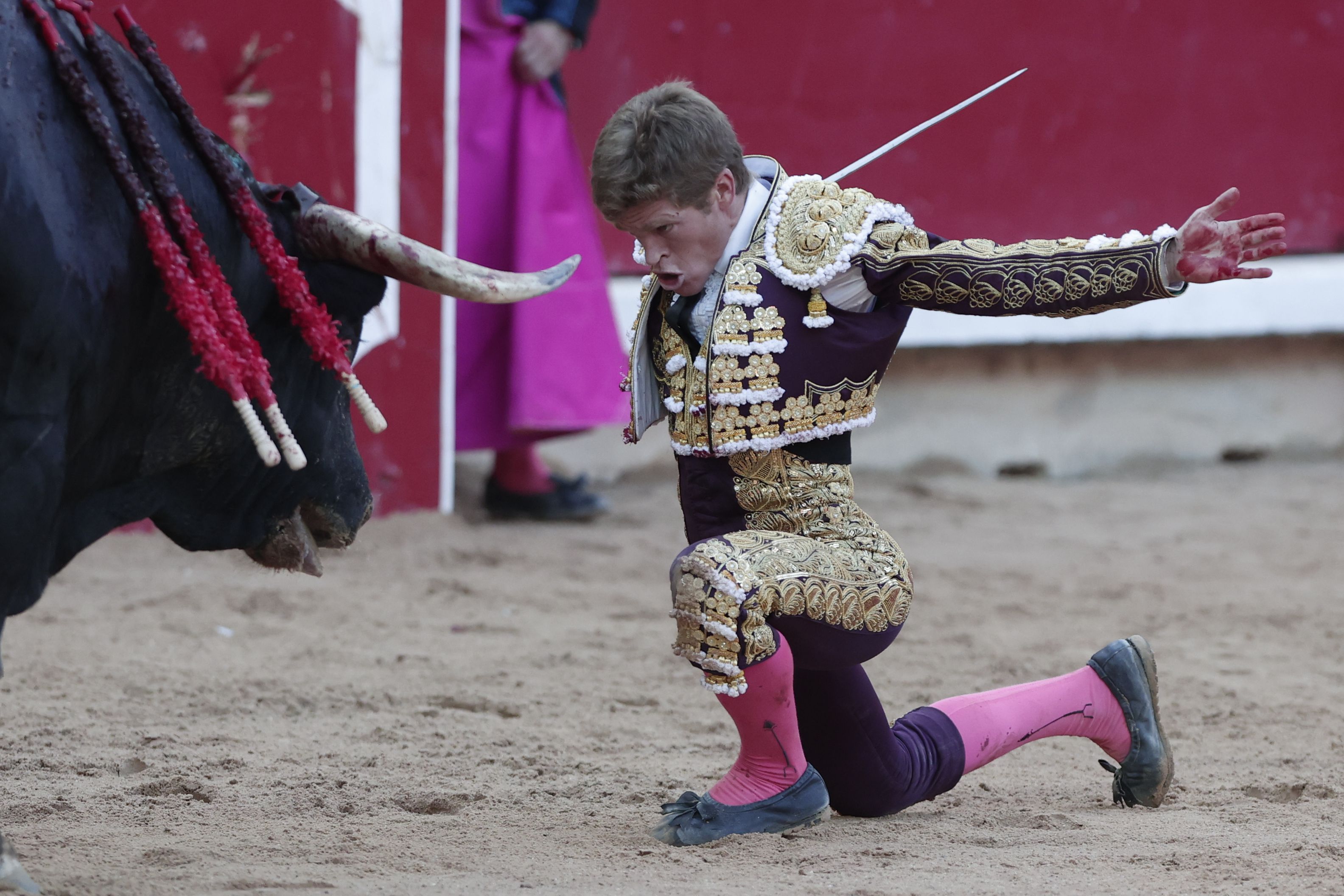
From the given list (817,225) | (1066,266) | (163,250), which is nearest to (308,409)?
(163,250)

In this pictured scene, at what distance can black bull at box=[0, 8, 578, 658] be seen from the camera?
1.97 meters

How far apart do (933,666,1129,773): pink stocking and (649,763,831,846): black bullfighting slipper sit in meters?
0.34

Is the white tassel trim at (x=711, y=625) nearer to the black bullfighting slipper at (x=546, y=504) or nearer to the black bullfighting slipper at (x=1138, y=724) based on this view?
the black bullfighting slipper at (x=1138, y=724)

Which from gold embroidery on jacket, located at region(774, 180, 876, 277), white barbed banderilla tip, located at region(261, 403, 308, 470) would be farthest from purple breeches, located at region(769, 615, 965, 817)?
white barbed banderilla tip, located at region(261, 403, 308, 470)

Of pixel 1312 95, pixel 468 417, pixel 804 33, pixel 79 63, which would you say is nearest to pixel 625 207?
pixel 79 63

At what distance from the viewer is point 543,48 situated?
5.23 m

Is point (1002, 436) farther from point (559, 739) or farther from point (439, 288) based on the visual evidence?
point (439, 288)

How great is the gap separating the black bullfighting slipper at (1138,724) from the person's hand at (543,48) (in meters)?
3.09

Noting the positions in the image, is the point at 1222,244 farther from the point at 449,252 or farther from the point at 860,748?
the point at 449,252

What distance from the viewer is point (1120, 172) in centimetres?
655

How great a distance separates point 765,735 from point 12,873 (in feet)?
3.36

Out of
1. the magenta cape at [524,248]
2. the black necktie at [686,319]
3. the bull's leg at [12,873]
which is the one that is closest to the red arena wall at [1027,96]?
the magenta cape at [524,248]

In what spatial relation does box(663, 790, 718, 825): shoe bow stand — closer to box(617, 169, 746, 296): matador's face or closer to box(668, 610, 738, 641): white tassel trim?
box(668, 610, 738, 641): white tassel trim

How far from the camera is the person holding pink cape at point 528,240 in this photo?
528 centimetres
